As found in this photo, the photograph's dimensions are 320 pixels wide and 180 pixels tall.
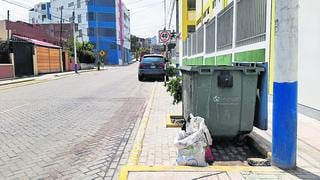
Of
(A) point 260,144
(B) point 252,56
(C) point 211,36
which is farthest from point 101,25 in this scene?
(A) point 260,144

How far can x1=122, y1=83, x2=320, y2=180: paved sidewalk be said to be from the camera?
15.4ft

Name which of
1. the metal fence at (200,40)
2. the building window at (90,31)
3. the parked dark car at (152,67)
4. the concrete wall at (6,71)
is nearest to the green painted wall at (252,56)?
the metal fence at (200,40)

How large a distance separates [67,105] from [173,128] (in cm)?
588

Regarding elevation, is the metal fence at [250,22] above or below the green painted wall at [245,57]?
above

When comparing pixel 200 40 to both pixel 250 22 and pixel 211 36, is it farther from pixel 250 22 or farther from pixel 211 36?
pixel 250 22

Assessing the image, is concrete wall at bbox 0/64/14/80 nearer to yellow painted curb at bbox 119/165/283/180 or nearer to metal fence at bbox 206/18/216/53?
metal fence at bbox 206/18/216/53

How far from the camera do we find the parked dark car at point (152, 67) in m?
25.5

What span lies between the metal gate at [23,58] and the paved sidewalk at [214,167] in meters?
29.1

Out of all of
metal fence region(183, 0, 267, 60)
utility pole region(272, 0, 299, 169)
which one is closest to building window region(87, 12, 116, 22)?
metal fence region(183, 0, 267, 60)

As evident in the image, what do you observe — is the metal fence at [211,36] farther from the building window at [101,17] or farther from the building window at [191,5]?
the building window at [101,17]

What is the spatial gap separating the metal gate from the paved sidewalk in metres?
29.1

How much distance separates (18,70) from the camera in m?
34.2

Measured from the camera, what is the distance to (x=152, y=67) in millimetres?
25641

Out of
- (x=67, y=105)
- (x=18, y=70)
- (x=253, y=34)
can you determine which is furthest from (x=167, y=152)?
(x=18, y=70)
